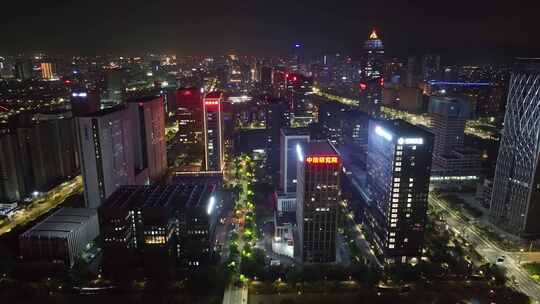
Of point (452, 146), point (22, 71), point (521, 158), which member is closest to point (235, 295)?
point (521, 158)

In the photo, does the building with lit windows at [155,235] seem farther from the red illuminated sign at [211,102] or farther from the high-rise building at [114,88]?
the high-rise building at [114,88]

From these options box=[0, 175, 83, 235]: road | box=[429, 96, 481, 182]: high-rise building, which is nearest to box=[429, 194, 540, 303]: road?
box=[429, 96, 481, 182]: high-rise building

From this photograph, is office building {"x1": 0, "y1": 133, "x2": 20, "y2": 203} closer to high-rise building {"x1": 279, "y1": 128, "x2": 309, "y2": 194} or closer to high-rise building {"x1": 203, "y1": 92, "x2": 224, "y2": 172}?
high-rise building {"x1": 203, "y1": 92, "x2": 224, "y2": 172}

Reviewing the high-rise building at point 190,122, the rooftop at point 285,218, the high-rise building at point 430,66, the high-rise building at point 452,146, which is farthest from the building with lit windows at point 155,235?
the high-rise building at point 430,66

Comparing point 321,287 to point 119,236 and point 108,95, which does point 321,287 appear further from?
point 108,95

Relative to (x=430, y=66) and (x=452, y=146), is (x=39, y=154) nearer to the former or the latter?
(x=452, y=146)

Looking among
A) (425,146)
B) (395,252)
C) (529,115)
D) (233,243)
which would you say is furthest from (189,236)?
(529,115)
